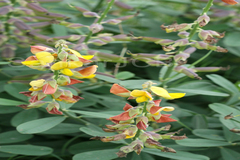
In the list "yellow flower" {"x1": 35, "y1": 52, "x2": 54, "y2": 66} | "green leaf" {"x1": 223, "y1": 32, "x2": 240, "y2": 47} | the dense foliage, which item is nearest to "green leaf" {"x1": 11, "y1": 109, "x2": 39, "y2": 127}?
the dense foliage

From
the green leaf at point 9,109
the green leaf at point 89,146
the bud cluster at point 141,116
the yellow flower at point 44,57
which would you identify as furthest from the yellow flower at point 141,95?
the green leaf at point 9,109

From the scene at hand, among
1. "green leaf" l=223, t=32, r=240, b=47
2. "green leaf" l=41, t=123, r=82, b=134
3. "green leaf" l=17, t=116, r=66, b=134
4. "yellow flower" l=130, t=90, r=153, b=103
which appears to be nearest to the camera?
"yellow flower" l=130, t=90, r=153, b=103

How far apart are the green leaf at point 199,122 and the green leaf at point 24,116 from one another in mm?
791

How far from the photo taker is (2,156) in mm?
1213

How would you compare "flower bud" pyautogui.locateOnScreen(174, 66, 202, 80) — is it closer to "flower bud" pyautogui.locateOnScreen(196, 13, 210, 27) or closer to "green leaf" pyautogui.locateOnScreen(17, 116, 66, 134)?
"flower bud" pyautogui.locateOnScreen(196, 13, 210, 27)

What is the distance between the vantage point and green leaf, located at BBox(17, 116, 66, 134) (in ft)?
3.16

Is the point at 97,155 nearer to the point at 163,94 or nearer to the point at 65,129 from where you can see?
the point at 65,129

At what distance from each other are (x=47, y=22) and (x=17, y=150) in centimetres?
76

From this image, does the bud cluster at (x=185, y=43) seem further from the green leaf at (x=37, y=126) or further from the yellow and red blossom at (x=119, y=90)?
the green leaf at (x=37, y=126)

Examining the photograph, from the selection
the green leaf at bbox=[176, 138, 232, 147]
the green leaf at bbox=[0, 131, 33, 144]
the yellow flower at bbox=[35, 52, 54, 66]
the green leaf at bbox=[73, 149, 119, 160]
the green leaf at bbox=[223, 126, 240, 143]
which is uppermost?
the yellow flower at bbox=[35, 52, 54, 66]

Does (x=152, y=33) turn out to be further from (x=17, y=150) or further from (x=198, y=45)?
(x=17, y=150)

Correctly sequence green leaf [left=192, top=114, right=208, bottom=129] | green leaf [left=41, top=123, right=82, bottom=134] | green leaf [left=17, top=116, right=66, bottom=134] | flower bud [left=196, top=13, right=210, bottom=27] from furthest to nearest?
green leaf [left=192, top=114, right=208, bottom=129] → green leaf [left=41, top=123, right=82, bottom=134] → flower bud [left=196, top=13, right=210, bottom=27] → green leaf [left=17, top=116, right=66, bottom=134]

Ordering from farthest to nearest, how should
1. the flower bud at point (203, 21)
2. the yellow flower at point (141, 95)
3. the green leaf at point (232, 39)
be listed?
the green leaf at point (232, 39), the flower bud at point (203, 21), the yellow flower at point (141, 95)

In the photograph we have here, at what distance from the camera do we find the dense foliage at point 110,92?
0.89 meters
